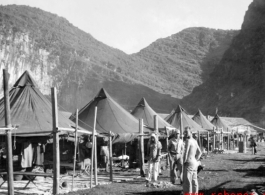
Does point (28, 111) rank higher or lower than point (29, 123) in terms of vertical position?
higher

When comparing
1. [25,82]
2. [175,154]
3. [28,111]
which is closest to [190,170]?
[175,154]

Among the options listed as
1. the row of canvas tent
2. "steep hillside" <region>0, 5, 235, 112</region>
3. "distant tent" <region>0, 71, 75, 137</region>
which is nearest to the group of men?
the row of canvas tent

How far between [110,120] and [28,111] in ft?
16.8

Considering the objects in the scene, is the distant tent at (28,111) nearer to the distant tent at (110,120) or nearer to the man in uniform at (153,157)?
the distant tent at (110,120)

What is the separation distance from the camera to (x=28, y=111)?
50.5 ft

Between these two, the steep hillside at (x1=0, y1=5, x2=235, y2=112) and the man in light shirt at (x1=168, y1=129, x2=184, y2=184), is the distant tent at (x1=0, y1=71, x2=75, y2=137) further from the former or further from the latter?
the steep hillside at (x1=0, y1=5, x2=235, y2=112)

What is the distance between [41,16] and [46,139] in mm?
187546

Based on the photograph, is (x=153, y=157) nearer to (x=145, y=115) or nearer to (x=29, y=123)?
(x=29, y=123)

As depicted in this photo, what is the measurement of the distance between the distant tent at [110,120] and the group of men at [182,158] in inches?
123

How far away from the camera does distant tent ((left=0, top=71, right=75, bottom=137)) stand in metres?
14.7

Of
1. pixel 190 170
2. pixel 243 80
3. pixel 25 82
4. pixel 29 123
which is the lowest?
pixel 190 170

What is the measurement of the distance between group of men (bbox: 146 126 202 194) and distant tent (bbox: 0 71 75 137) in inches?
127

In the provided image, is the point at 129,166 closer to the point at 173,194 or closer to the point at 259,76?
the point at 173,194

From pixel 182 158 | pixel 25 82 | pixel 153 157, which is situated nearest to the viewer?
pixel 182 158
